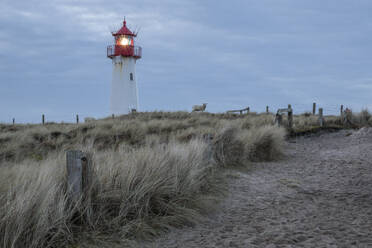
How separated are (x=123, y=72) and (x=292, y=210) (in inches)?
1129

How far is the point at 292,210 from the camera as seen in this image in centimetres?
557

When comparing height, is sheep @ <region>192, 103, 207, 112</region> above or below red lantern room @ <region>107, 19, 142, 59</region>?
below

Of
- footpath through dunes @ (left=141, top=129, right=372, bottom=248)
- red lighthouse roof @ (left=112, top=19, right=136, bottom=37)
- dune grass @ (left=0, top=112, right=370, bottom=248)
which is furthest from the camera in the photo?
red lighthouse roof @ (left=112, top=19, right=136, bottom=37)

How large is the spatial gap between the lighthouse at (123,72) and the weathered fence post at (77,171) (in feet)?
93.3

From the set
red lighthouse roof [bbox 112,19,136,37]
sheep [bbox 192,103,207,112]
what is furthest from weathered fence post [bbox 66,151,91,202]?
red lighthouse roof [bbox 112,19,136,37]

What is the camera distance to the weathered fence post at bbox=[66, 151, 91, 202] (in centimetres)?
428

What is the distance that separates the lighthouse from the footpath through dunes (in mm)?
24796

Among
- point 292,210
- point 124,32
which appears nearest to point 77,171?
point 292,210

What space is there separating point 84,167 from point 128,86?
95.6 feet

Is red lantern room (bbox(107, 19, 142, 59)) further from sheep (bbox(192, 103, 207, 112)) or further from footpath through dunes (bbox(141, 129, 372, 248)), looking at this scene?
footpath through dunes (bbox(141, 129, 372, 248))

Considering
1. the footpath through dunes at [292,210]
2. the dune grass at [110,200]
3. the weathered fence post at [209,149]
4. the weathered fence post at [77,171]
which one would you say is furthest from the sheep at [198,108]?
the weathered fence post at [77,171]

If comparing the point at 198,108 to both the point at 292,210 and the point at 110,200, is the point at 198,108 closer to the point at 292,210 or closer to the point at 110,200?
the point at 292,210

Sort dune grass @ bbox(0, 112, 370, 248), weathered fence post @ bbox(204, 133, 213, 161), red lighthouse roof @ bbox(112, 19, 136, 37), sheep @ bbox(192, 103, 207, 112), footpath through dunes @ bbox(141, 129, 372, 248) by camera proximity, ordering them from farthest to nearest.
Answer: red lighthouse roof @ bbox(112, 19, 136, 37)
sheep @ bbox(192, 103, 207, 112)
weathered fence post @ bbox(204, 133, 213, 161)
footpath through dunes @ bbox(141, 129, 372, 248)
dune grass @ bbox(0, 112, 370, 248)

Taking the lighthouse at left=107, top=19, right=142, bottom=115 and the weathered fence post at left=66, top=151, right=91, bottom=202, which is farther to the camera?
the lighthouse at left=107, top=19, right=142, bottom=115
